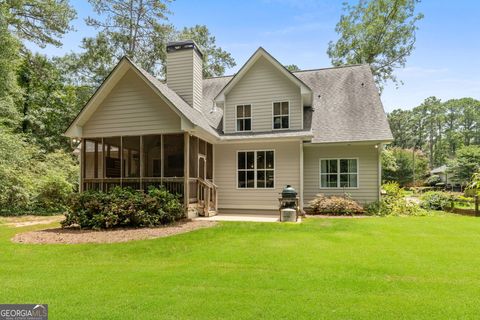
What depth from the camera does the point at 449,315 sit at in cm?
330

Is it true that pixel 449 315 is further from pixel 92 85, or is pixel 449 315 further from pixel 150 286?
pixel 92 85

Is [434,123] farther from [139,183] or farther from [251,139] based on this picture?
[139,183]

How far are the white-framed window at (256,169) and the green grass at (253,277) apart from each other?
17.8 feet

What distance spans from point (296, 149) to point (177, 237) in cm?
700

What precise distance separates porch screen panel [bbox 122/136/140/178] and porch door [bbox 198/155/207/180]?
306 cm

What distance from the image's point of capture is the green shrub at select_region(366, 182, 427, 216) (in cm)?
1262

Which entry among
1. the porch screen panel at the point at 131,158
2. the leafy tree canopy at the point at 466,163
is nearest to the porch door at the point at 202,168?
the porch screen panel at the point at 131,158

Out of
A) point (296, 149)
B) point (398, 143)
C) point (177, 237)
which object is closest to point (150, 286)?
point (177, 237)

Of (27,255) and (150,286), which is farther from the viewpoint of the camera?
(27,255)

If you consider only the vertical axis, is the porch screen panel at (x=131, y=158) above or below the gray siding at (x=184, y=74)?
below

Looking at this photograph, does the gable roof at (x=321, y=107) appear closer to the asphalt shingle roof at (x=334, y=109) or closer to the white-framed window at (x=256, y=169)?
the asphalt shingle roof at (x=334, y=109)

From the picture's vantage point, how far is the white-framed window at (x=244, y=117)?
46.1ft

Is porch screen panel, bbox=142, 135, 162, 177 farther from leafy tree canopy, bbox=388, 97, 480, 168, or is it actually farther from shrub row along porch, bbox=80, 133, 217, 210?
leafy tree canopy, bbox=388, 97, 480, 168

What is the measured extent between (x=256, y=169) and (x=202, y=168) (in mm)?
2431
